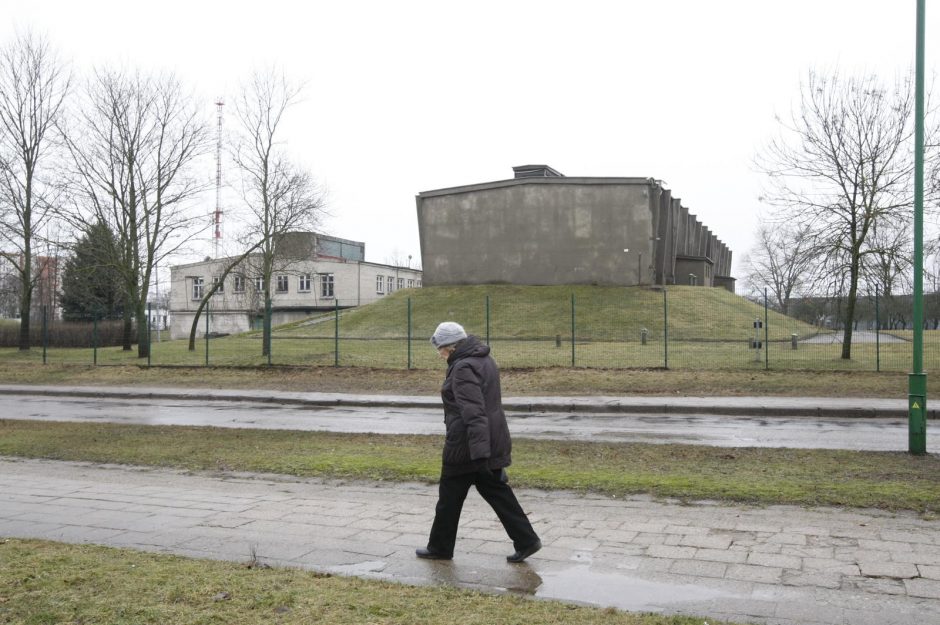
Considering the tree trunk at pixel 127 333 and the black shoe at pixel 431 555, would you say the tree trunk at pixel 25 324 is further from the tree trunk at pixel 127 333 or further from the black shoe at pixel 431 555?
the black shoe at pixel 431 555

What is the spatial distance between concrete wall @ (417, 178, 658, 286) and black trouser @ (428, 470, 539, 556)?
53.9 m

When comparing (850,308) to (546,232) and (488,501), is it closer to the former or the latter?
(488,501)

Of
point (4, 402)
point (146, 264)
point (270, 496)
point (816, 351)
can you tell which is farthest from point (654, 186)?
point (270, 496)

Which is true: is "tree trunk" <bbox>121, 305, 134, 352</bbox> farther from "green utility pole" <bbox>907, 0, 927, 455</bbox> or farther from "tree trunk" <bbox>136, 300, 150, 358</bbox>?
"green utility pole" <bbox>907, 0, 927, 455</bbox>

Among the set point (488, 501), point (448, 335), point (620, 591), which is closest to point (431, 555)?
point (488, 501)

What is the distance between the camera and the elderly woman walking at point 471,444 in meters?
5.42

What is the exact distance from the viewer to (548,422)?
15.5 meters

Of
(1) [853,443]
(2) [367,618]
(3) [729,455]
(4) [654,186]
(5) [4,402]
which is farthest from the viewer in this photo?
(4) [654,186]

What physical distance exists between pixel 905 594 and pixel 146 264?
35012 millimetres

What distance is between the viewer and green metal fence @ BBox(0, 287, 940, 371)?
26.5 meters

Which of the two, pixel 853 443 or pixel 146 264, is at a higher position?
pixel 146 264

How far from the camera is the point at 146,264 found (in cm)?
3534

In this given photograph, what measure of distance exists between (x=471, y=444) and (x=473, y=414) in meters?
0.20

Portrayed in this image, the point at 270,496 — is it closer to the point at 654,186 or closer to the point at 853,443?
the point at 853,443
